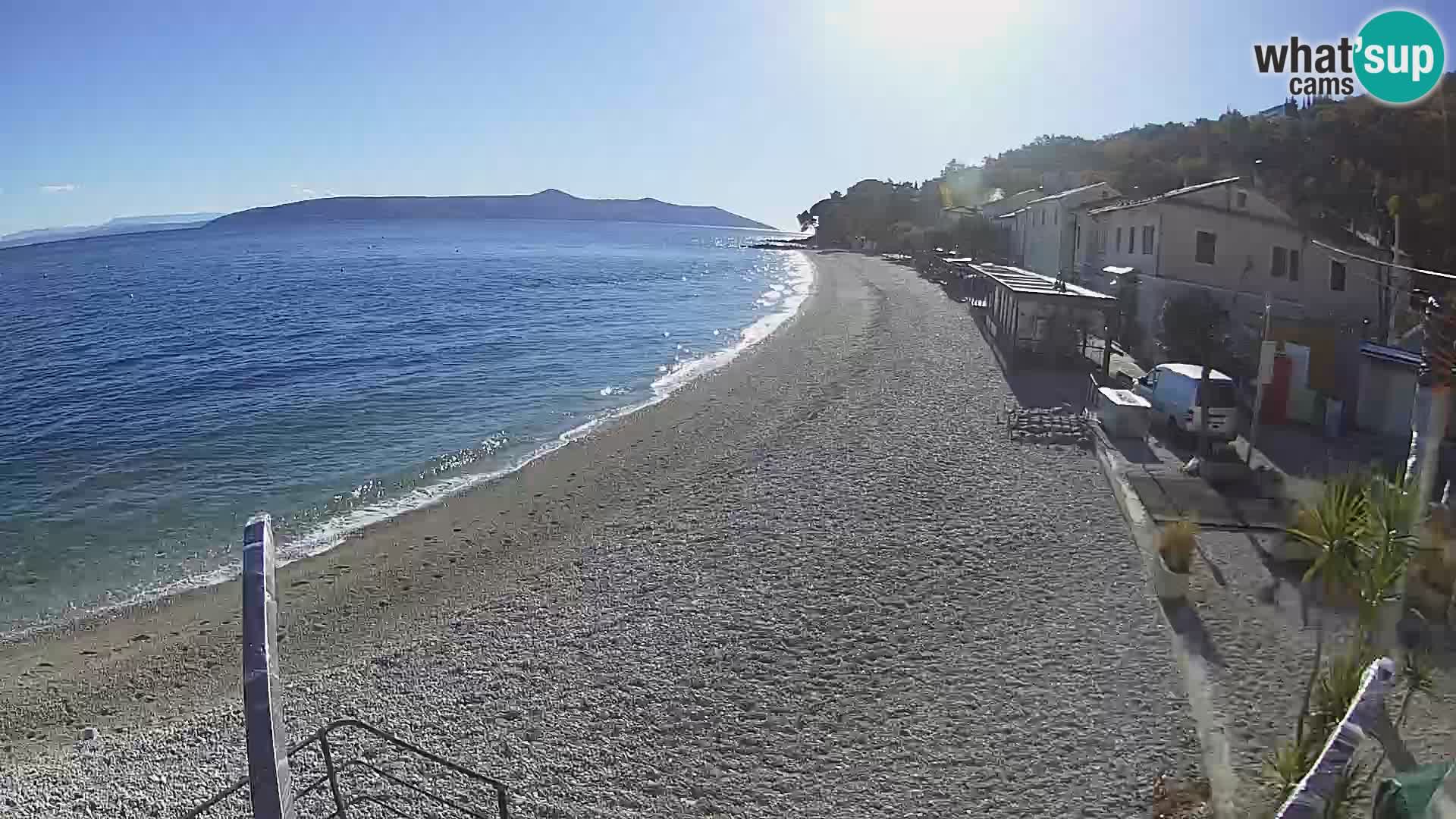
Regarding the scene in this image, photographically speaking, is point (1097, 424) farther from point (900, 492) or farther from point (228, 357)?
point (228, 357)

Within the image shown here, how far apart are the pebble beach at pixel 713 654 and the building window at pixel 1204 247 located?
11.1 meters

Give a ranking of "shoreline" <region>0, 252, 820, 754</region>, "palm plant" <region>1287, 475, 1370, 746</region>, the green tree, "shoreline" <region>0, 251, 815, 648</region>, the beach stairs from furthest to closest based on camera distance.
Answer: the green tree, "shoreline" <region>0, 251, 815, 648</region>, "shoreline" <region>0, 252, 820, 754</region>, the beach stairs, "palm plant" <region>1287, 475, 1370, 746</region>

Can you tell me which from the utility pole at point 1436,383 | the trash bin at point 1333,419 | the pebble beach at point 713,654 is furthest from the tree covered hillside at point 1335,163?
the pebble beach at point 713,654

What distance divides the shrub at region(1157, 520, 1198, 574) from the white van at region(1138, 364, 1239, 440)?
5727 millimetres

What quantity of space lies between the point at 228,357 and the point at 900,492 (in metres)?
36.1

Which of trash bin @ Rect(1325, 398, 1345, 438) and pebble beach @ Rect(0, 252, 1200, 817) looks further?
trash bin @ Rect(1325, 398, 1345, 438)

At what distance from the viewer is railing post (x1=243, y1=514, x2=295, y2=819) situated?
2.74 metres

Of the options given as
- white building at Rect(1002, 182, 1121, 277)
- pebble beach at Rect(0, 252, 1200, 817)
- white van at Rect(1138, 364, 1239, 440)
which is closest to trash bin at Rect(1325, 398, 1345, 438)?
white van at Rect(1138, 364, 1239, 440)

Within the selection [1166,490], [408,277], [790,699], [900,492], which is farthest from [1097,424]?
[408,277]

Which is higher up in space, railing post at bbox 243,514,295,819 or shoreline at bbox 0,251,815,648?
railing post at bbox 243,514,295,819

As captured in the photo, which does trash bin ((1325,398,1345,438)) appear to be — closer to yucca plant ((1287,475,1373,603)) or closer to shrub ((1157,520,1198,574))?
shrub ((1157,520,1198,574))

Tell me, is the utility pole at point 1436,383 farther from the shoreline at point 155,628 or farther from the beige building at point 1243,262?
the beige building at point 1243,262

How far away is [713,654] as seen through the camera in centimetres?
1055

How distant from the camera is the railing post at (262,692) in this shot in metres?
2.74
